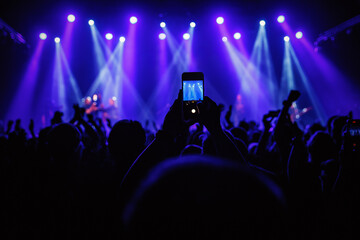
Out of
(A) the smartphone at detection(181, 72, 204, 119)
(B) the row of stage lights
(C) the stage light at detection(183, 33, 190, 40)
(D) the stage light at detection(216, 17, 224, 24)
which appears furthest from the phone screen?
(C) the stage light at detection(183, 33, 190, 40)

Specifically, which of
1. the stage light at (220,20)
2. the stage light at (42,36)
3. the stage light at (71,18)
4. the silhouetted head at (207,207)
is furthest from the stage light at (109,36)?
the silhouetted head at (207,207)

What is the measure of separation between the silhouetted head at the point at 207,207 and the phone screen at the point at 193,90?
1.34 metres

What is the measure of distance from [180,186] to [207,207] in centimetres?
8

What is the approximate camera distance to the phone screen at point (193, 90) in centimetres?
194

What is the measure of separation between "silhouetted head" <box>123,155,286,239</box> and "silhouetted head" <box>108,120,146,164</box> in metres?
1.44

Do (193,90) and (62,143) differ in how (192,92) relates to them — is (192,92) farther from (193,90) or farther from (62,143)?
(62,143)

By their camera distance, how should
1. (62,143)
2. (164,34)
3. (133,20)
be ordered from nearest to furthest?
(62,143) → (133,20) → (164,34)

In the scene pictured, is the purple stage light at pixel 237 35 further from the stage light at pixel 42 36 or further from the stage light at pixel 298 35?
the stage light at pixel 42 36

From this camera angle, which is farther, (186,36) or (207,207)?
(186,36)

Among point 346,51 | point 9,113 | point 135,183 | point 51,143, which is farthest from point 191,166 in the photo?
point 9,113

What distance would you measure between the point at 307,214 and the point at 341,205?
1.02 ft

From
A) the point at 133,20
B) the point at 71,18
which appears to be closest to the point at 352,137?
the point at 133,20

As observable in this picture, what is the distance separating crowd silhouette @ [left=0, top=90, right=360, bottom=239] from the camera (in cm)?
60

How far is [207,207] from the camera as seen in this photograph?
60cm
